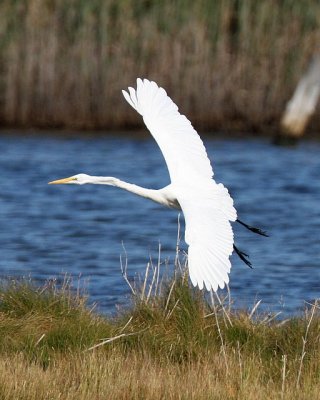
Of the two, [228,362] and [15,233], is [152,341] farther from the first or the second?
[15,233]

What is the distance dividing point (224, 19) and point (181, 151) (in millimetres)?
9303

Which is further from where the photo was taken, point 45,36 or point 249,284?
point 45,36

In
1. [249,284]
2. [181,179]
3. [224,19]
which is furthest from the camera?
[224,19]

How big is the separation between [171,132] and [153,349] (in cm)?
175

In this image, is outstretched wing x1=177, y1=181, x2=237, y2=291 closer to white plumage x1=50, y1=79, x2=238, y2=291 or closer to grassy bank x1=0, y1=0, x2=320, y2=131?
white plumage x1=50, y1=79, x2=238, y2=291

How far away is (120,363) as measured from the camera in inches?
201

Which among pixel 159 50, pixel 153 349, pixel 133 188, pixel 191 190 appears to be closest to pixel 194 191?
pixel 191 190

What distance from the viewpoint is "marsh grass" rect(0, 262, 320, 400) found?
15.7ft

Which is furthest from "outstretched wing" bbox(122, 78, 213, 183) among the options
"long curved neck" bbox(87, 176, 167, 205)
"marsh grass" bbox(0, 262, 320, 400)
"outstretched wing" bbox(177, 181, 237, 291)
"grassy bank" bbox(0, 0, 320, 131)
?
"grassy bank" bbox(0, 0, 320, 131)

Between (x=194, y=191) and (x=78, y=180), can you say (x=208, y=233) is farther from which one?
(x=78, y=180)

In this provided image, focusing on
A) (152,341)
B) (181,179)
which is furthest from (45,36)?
(152,341)

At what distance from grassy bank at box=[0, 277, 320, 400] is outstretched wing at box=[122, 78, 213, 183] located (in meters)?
0.90

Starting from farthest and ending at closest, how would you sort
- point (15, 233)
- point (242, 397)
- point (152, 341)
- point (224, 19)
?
point (224, 19)
point (15, 233)
point (152, 341)
point (242, 397)

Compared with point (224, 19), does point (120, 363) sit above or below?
below
